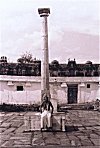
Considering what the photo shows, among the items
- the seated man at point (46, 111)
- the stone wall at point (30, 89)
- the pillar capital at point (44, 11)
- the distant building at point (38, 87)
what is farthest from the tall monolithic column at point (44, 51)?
the stone wall at point (30, 89)

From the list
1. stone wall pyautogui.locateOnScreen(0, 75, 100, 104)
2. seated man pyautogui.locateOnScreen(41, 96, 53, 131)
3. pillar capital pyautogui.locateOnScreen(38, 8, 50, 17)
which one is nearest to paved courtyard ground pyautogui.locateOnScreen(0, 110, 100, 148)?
seated man pyautogui.locateOnScreen(41, 96, 53, 131)

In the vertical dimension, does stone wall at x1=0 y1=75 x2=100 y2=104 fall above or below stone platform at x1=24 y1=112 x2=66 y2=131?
above

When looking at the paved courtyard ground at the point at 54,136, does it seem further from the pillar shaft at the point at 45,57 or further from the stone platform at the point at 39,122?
the pillar shaft at the point at 45,57

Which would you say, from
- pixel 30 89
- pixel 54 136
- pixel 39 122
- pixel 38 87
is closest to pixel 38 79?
pixel 38 87

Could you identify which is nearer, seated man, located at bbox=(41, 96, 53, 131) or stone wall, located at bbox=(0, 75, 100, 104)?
seated man, located at bbox=(41, 96, 53, 131)

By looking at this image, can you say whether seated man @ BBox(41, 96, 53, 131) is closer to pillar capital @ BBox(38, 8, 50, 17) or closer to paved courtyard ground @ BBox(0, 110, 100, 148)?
paved courtyard ground @ BBox(0, 110, 100, 148)

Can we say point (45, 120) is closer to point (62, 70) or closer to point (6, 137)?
point (6, 137)

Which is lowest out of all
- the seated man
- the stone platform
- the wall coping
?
the stone platform

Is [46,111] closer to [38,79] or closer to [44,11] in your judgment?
[44,11]

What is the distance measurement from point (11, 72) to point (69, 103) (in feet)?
15.6

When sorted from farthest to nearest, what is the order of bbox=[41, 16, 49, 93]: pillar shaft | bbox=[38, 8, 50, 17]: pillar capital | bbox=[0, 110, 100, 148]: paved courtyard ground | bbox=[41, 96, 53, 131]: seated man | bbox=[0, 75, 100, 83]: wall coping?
bbox=[0, 75, 100, 83]: wall coping → bbox=[41, 16, 49, 93]: pillar shaft → bbox=[38, 8, 50, 17]: pillar capital → bbox=[41, 96, 53, 131]: seated man → bbox=[0, 110, 100, 148]: paved courtyard ground

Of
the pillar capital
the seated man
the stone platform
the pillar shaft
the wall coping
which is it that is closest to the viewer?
the seated man

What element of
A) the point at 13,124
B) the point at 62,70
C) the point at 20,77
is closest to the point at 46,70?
the point at 13,124

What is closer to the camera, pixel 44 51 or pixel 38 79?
pixel 44 51
